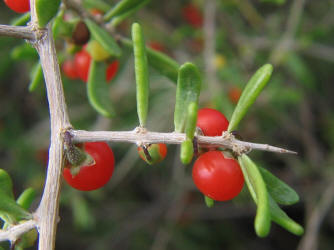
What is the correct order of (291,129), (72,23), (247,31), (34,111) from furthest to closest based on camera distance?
(34,111)
(247,31)
(291,129)
(72,23)

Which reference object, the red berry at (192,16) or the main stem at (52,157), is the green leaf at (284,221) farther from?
the red berry at (192,16)

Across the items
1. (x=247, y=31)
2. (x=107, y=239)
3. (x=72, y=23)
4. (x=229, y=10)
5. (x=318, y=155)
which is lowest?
(x=107, y=239)

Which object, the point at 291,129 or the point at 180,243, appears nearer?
the point at 291,129

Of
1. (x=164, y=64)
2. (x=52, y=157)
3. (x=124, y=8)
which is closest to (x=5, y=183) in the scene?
(x=52, y=157)

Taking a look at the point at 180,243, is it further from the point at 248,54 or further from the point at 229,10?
the point at 229,10

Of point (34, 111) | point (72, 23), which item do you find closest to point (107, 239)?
point (34, 111)

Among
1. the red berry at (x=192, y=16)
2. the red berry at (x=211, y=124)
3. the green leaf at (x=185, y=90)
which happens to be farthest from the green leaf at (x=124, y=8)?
the red berry at (x=192, y=16)
